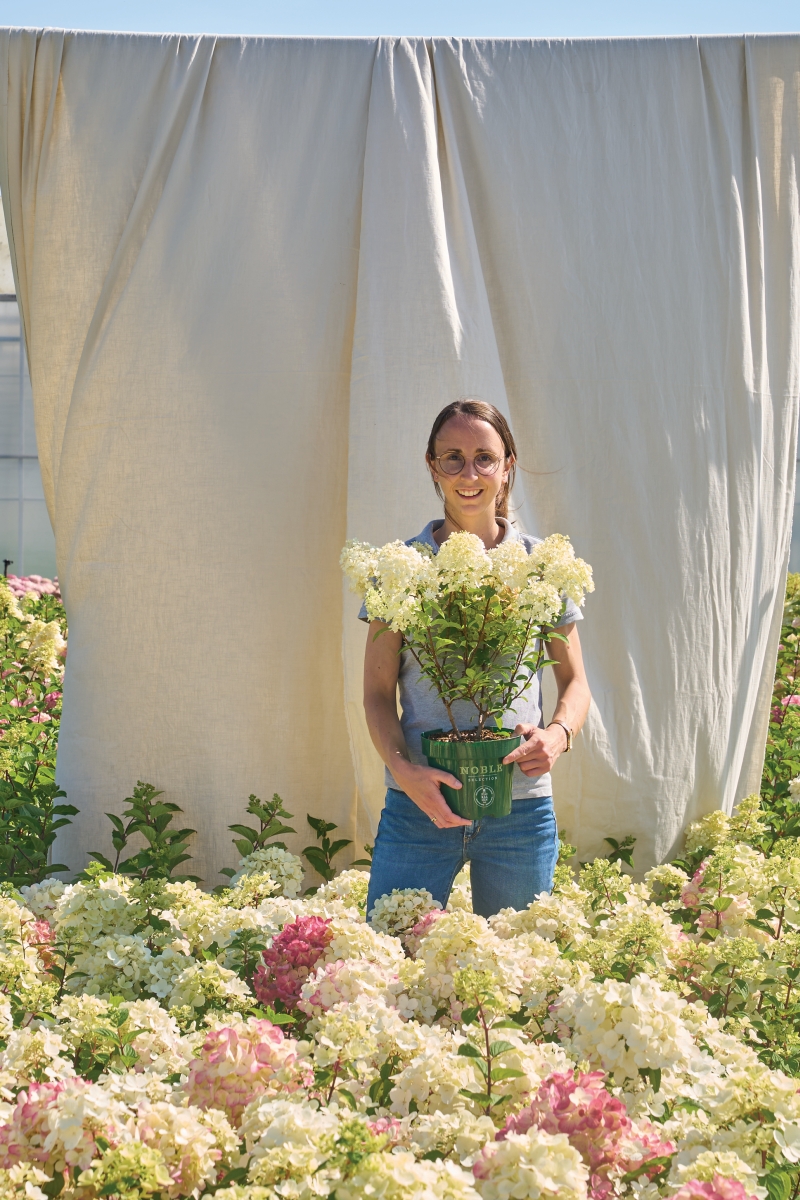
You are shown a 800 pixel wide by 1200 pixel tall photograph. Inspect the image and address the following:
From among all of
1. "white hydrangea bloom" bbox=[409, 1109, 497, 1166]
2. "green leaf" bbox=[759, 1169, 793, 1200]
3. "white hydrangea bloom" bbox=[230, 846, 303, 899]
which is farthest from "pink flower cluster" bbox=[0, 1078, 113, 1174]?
"white hydrangea bloom" bbox=[230, 846, 303, 899]

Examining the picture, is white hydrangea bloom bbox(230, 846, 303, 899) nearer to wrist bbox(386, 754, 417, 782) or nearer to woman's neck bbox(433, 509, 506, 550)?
wrist bbox(386, 754, 417, 782)

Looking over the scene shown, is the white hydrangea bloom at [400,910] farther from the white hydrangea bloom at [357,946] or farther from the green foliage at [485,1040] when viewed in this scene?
the green foliage at [485,1040]

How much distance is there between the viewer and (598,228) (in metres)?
3.43

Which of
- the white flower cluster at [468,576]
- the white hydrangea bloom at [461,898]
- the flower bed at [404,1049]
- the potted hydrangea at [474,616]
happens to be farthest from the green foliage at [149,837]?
the white flower cluster at [468,576]

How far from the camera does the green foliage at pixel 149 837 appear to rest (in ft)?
10.6

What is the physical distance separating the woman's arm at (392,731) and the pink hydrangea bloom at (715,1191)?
1.00 metres

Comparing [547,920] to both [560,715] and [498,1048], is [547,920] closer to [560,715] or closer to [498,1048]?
[560,715]

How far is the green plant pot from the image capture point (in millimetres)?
2156

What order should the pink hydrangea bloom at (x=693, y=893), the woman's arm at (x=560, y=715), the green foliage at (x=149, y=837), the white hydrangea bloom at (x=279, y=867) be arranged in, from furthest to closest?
the green foliage at (x=149, y=837) < the white hydrangea bloom at (x=279, y=867) < the pink hydrangea bloom at (x=693, y=893) < the woman's arm at (x=560, y=715)

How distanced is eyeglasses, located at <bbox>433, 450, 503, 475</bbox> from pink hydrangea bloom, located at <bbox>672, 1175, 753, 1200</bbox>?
151 cm

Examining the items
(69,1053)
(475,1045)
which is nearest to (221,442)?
(69,1053)

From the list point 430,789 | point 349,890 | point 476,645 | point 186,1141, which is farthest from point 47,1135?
point 349,890

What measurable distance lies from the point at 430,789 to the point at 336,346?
1743 millimetres

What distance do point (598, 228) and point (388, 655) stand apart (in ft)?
5.87
